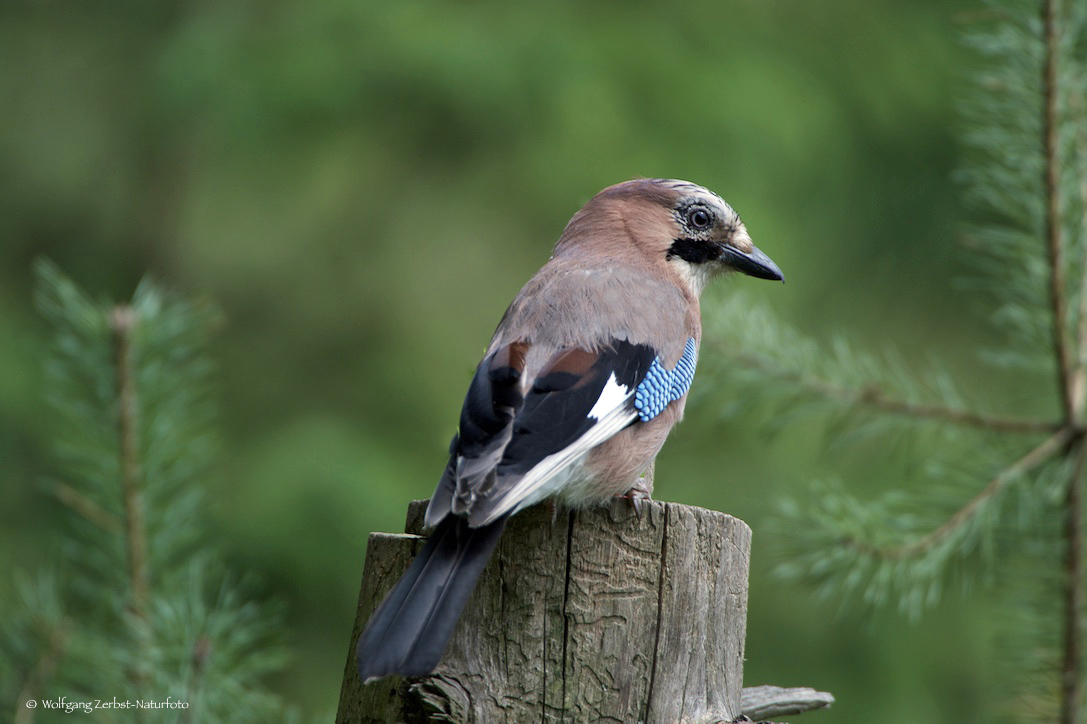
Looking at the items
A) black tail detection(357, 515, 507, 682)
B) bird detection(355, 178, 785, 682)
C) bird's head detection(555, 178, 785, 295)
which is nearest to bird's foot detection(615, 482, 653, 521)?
bird detection(355, 178, 785, 682)

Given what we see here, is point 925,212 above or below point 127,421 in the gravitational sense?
above

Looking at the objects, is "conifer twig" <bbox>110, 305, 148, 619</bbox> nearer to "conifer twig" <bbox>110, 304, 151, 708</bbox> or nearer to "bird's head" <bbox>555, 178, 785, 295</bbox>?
"conifer twig" <bbox>110, 304, 151, 708</bbox>

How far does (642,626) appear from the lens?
2.12 m

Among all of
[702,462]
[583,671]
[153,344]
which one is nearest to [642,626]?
[583,671]

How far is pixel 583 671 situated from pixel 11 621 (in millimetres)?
1462

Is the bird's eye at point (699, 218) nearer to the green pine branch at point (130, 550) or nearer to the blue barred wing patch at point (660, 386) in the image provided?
the blue barred wing patch at point (660, 386)

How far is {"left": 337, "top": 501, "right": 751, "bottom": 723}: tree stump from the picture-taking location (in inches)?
80.6

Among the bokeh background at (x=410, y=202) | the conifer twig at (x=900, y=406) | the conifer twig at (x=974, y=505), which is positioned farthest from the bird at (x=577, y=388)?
the bokeh background at (x=410, y=202)

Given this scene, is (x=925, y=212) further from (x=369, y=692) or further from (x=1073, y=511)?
(x=369, y=692)

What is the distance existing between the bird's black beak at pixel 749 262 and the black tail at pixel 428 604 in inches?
57.0

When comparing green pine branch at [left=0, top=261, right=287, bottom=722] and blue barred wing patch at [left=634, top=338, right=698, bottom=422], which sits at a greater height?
blue barred wing patch at [left=634, top=338, right=698, bottom=422]

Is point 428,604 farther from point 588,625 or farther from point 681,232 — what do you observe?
point 681,232

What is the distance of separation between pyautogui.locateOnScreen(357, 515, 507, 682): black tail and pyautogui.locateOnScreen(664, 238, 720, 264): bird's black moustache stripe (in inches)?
54.8

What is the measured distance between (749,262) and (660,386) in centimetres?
78
